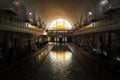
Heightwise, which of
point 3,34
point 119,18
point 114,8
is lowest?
point 3,34

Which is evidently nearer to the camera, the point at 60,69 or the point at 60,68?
the point at 60,69

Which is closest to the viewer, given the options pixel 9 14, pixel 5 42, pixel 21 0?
pixel 5 42

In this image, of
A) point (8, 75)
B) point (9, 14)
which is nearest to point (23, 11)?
point (9, 14)

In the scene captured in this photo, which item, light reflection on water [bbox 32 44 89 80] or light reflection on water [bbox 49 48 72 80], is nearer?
light reflection on water [bbox 32 44 89 80]

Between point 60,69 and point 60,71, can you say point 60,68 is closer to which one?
point 60,69

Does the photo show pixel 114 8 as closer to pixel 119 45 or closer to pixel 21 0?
pixel 119 45

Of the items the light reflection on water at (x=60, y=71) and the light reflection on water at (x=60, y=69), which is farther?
the light reflection on water at (x=60, y=69)

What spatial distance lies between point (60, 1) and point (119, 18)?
35555 mm

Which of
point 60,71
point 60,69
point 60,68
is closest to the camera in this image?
point 60,71

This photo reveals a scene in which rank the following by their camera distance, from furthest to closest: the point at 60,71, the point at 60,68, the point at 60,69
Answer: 1. the point at 60,68
2. the point at 60,69
3. the point at 60,71

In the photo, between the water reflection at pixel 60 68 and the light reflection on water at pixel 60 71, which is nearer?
the light reflection on water at pixel 60 71

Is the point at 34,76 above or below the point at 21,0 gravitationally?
below

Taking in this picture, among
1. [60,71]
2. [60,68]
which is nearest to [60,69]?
[60,68]

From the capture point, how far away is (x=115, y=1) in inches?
564
